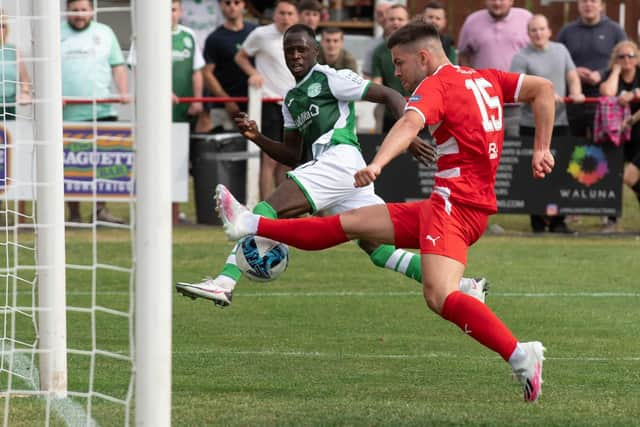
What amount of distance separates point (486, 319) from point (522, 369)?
1.04 ft

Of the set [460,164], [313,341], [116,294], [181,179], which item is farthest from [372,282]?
[460,164]

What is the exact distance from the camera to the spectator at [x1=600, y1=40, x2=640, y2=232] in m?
15.7

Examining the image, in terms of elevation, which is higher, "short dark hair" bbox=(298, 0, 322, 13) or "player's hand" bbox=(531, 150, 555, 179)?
"player's hand" bbox=(531, 150, 555, 179)

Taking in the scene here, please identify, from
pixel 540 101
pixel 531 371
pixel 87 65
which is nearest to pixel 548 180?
pixel 87 65

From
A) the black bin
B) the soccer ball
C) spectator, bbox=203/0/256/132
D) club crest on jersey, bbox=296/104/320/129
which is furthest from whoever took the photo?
spectator, bbox=203/0/256/132

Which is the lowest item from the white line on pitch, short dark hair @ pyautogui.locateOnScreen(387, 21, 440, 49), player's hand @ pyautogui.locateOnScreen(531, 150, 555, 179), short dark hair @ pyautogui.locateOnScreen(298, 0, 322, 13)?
the white line on pitch

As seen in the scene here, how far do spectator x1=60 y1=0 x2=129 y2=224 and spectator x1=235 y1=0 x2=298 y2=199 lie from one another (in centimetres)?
149

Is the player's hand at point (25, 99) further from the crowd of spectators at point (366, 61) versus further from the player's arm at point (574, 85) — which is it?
the player's arm at point (574, 85)

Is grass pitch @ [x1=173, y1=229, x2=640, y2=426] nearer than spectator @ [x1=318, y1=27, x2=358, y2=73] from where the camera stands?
Yes

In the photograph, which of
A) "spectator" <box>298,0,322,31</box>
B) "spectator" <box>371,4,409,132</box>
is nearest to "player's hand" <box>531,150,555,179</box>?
"spectator" <box>371,4,409,132</box>

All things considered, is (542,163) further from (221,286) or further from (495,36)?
(495,36)

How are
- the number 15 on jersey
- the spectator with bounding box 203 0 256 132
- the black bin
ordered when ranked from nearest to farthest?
the number 15 on jersey → the black bin → the spectator with bounding box 203 0 256 132

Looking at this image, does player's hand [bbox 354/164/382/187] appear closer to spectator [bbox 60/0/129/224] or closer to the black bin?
spectator [bbox 60/0/129/224]

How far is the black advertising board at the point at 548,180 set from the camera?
625 inches
